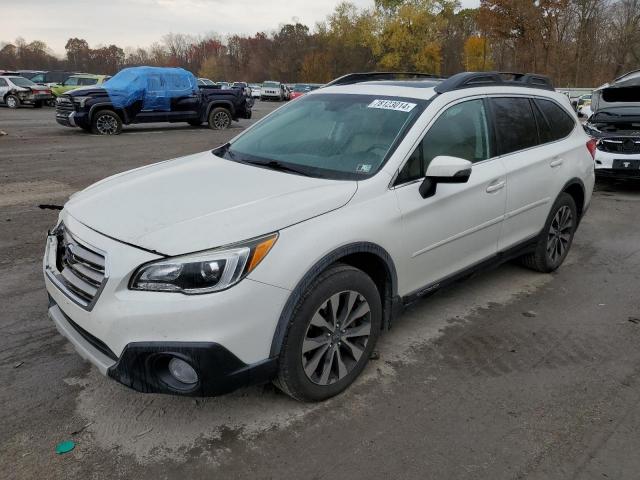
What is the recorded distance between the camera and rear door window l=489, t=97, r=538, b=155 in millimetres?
4086

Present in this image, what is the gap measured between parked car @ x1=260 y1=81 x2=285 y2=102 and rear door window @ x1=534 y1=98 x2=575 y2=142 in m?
41.3

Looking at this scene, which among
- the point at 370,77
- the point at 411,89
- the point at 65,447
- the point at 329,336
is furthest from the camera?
the point at 370,77

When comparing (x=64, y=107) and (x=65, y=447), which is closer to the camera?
(x=65, y=447)

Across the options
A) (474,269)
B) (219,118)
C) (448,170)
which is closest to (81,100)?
(219,118)

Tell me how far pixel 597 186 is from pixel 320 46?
237 ft

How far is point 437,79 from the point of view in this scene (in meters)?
4.18

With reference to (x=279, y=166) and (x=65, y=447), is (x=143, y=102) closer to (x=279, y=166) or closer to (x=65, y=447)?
(x=279, y=166)

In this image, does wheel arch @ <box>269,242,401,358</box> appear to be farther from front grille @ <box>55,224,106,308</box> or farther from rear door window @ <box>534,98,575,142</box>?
rear door window @ <box>534,98,575,142</box>


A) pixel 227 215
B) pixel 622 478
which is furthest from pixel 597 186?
pixel 227 215

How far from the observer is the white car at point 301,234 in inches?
95.9

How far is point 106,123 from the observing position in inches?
603

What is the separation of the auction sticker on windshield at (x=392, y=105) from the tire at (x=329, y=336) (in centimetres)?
123

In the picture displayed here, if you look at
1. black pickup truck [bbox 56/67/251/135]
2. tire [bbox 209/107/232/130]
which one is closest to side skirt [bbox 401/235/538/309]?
black pickup truck [bbox 56/67/251/135]

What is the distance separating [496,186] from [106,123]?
545 inches
